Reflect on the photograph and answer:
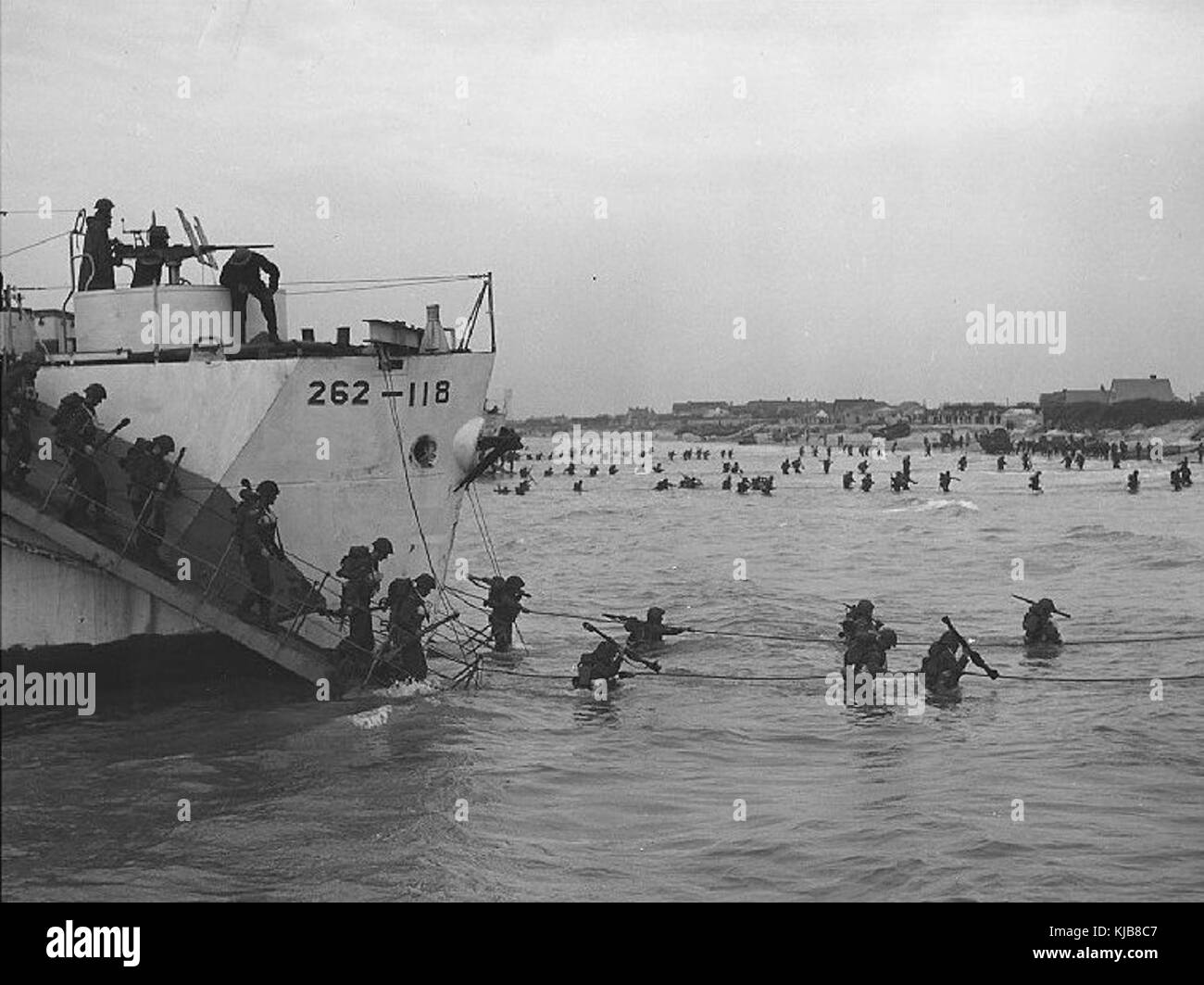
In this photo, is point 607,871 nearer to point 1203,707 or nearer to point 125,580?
point 125,580

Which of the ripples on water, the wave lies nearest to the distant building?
the wave

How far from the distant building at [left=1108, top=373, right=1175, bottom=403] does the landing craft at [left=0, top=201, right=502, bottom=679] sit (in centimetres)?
12329

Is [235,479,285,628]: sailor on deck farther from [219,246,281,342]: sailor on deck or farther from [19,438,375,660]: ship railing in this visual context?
[219,246,281,342]: sailor on deck

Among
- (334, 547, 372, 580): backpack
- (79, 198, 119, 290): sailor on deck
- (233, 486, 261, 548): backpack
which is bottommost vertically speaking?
(334, 547, 372, 580): backpack

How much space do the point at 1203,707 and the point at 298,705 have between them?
1152cm

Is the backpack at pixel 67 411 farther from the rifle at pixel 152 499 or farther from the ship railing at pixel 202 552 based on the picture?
the rifle at pixel 152 499

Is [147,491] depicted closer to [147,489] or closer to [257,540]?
[147,489]

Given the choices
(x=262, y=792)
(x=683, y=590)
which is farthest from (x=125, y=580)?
(x=683, y=590)

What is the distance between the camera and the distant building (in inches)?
5187

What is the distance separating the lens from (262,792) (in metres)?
12.9
